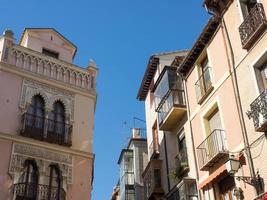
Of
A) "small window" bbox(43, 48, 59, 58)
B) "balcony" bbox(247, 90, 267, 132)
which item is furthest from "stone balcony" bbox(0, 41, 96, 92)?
"balcony" bbox(247, 90, 267, 132)

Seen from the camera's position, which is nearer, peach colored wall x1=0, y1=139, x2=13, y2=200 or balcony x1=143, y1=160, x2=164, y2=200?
peach colored wall x1=0, y1=139, x2=13, y2=200

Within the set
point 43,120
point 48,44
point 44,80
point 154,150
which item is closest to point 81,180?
point 43,120

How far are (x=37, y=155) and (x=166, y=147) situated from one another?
5493mm

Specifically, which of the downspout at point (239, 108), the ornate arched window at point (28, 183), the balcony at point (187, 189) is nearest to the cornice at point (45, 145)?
the ornate arched window at point (28, 183)

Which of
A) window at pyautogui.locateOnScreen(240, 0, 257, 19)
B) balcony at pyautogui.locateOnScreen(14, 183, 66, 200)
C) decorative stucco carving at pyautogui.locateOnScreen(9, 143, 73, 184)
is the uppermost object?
window at pyautogui.locateOnScreen(240, 0, 257, 19)

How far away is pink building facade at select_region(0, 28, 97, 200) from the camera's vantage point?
1762cm

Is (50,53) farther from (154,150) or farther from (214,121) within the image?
(214,121)

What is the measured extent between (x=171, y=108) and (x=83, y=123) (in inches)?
184

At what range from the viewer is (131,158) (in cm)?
2712

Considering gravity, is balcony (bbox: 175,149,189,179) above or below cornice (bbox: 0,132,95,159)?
below

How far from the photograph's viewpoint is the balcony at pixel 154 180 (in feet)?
62.9

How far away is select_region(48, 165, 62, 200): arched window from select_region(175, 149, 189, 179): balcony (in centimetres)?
474

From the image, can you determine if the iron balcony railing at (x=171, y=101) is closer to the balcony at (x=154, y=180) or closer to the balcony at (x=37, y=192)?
the balcony at (x=154, y=180)

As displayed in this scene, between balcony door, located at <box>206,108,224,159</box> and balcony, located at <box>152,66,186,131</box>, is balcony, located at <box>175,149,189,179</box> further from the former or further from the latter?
balcony door, located at <box>206,108,224,159</box>
